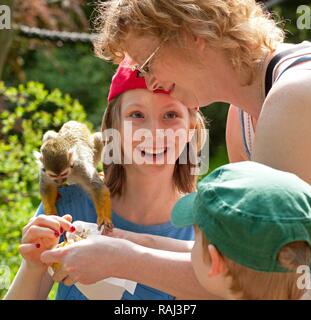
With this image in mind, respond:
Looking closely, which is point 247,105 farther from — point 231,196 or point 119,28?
point 231,196

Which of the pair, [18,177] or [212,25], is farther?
[18,177]

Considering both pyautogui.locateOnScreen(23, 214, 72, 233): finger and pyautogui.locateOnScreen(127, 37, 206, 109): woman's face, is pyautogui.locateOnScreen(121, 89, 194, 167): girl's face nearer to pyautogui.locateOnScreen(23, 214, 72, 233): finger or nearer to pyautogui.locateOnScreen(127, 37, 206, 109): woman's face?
pyautogui.locateOnScreen(127, 37, 206, 109): woman's face

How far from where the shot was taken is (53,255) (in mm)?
1768

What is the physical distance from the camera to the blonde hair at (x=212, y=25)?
195cm

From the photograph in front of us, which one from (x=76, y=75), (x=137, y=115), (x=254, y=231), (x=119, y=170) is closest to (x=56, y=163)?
(x=119, y=170)

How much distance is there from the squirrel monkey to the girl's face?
0.17m

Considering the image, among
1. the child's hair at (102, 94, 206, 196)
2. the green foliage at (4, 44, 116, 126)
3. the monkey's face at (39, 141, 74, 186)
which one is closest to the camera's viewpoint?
the child's hair at (102, 94, 206, 196)

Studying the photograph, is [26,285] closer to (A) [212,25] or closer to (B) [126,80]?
(B) [126,80]

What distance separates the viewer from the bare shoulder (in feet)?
5.48

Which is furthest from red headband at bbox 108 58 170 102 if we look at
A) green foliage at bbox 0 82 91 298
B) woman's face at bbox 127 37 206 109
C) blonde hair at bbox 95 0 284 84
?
green foliage at bbox 0 82 91 298

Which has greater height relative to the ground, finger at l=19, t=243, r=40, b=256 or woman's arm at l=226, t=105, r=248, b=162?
woman's arm at l=226, t=105, r=248, b=162

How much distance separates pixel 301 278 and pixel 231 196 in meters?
0.24

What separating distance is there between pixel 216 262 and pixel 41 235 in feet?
1.92
